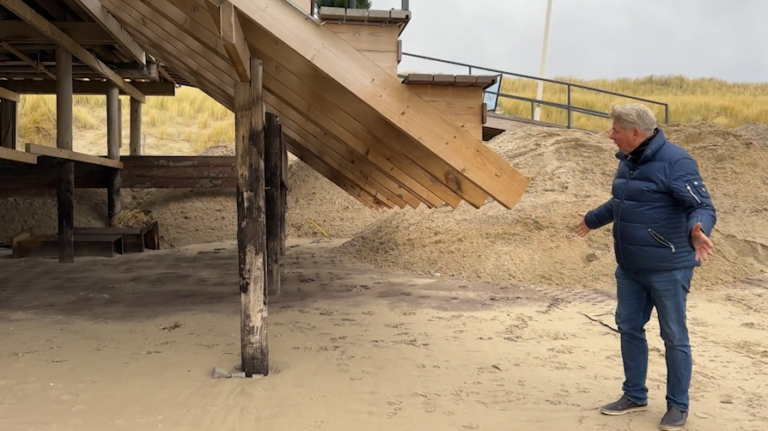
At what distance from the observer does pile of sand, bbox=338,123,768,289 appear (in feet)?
31.3

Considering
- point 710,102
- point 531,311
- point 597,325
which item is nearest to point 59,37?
point 531,311

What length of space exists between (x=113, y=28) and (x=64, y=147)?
231 centimetres

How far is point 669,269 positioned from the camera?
3578mm

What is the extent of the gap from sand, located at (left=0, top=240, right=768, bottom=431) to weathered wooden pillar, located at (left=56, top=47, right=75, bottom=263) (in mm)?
1721

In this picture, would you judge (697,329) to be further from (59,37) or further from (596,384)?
(59,37)

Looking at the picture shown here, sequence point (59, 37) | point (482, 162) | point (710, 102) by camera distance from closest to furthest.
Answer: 1. point (482, 162)
2. point (59, 37)
3. point (710, 102)

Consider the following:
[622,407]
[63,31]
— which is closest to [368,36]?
[622,407]

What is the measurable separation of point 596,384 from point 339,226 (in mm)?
12675

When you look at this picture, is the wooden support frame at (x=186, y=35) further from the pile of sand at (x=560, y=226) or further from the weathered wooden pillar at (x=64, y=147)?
the weathered wooden pillar at (x=64, y=147)

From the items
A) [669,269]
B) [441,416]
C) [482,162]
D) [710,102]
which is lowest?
[441,416]

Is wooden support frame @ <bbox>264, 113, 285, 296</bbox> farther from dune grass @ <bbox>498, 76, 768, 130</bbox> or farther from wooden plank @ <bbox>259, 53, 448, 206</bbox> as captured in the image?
dune grass @ <bbox>498, 76, 768, 130</bbox>

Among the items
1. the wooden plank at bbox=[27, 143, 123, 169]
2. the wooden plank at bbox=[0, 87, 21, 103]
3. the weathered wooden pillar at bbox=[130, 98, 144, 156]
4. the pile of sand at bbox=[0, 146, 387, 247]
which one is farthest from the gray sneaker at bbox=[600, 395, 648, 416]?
the wooden plank at bbox=[0, 87, 21, 103]

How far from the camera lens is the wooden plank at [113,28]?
801cm

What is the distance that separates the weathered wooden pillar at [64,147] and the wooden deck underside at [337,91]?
3.55m
